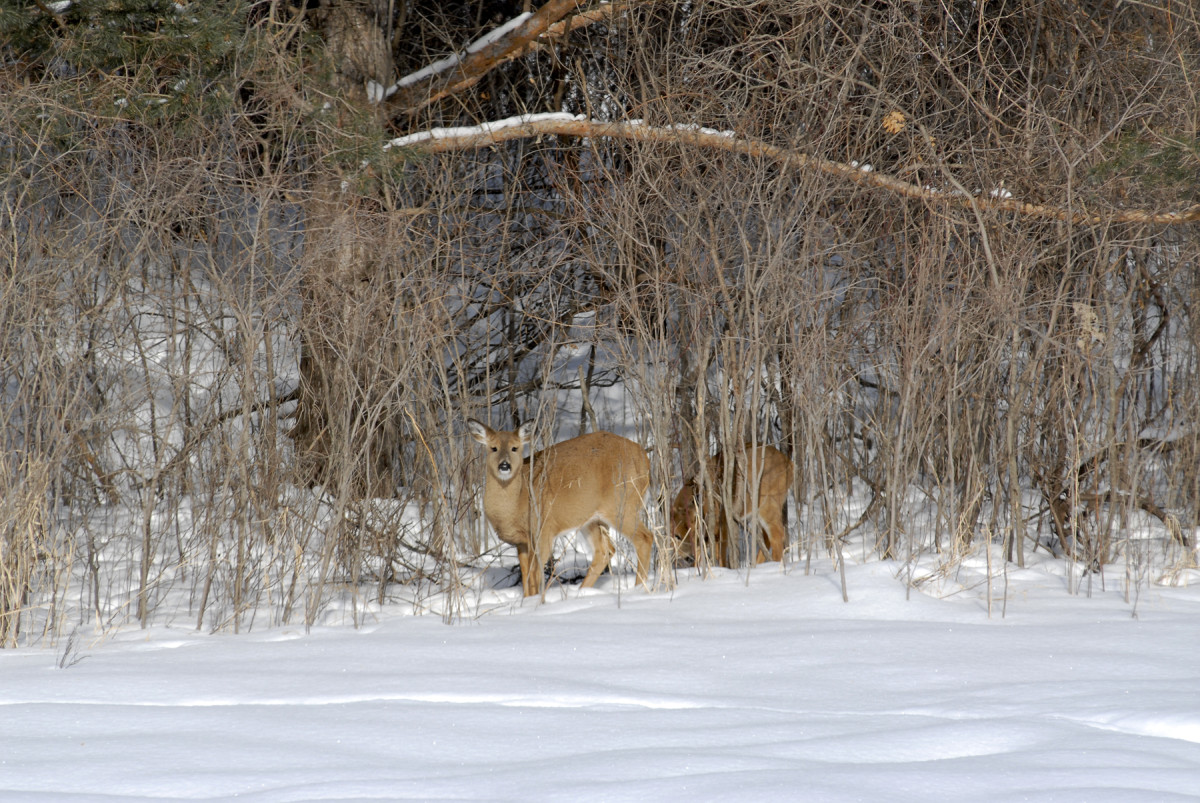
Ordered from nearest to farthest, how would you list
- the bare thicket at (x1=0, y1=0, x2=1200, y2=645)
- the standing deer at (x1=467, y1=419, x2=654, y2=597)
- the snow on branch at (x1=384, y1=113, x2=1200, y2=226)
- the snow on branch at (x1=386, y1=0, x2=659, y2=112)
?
the bare thicket at (x1=0, y1=0, x2=1200, y2=645) → the snow on branch at (x1=384, y1=113, x2=1200, y2=226) → the standing deer at (x1=467, y1=419, x2=654, y2=597) → the snow on branch at (x1=386, y1=0, x2=659, y2=112)

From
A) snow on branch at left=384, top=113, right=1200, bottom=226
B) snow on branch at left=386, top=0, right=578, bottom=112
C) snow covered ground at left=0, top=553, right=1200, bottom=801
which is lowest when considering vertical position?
snow covered ground at left=0, top=553, right=1200, bottom=801

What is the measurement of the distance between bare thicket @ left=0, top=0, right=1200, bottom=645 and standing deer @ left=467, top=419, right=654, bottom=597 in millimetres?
347

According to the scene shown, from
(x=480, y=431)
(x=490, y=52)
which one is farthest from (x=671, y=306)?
(x=490, y=52)

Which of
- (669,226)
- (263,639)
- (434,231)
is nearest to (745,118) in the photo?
(669,226)

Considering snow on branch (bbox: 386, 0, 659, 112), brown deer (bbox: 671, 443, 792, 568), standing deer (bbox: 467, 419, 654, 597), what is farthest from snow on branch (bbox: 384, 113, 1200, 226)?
standing deer (bbox: 467, 419, 654, 597)

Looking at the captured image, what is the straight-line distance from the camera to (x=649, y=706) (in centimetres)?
407

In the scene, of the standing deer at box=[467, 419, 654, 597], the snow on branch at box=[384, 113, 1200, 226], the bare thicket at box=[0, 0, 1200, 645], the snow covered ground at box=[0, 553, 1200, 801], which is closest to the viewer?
the snow covered ground at box=[0, 553, 1200, 801]

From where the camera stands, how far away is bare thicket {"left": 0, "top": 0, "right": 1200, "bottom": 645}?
6344 mm

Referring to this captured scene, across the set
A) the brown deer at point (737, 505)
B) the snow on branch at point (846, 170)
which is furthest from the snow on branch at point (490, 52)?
the brown deer at point (737, 505)

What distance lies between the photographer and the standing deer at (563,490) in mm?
Result: 7633

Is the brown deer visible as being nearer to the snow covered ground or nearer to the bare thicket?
the bare thicket

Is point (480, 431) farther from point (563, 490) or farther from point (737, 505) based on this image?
point (737, 505)

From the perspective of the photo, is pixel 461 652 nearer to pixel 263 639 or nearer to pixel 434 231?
pixel 263 639

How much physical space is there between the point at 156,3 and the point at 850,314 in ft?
15.9
